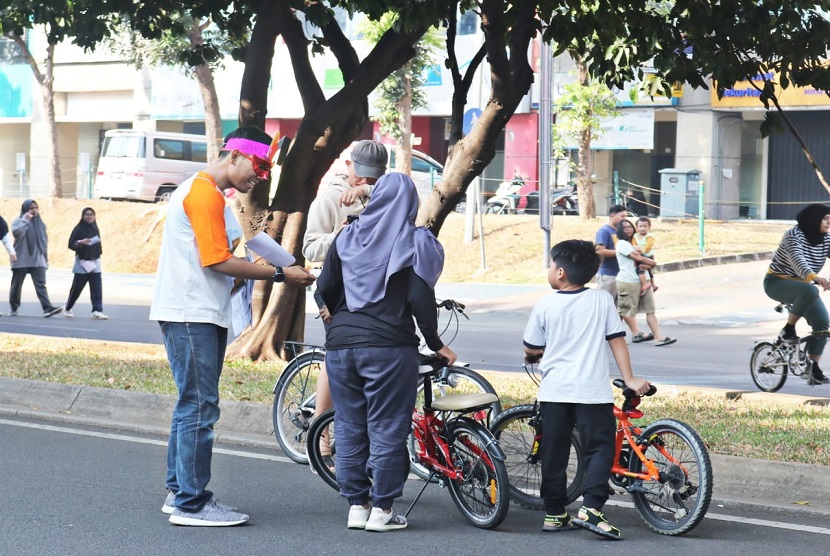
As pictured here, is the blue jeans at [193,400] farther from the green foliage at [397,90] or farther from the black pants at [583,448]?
the green foliage at [397,90]

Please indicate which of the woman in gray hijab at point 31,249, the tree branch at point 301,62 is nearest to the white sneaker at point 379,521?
the tree branch at point 301,62

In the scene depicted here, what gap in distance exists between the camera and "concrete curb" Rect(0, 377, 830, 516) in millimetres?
6656

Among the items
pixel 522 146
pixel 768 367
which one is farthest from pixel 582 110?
pixel 768 367

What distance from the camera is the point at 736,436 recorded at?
309 inches

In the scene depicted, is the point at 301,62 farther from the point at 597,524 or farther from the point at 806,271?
the point at 597,524

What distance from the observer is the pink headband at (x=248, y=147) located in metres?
6.06

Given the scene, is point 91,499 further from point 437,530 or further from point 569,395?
point 569,395

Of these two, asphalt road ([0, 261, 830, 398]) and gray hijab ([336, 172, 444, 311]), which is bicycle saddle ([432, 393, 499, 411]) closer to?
gray hijab ([336, 172, 444, 311])

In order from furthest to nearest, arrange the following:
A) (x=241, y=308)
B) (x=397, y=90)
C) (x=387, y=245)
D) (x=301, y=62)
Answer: (x=397, y=90) → (x=301, y=62) → (x=241, y=308) → (x=387, y=245)

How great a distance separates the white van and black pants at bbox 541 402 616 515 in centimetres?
3103

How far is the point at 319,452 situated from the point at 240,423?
83.9 inches

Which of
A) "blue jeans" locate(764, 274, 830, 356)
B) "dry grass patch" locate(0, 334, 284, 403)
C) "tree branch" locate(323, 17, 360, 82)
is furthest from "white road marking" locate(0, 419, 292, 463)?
"blue jeans" locate(764, 274, 830, 356)

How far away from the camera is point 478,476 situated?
610cm

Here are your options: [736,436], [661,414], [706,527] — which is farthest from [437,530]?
[661,414]
